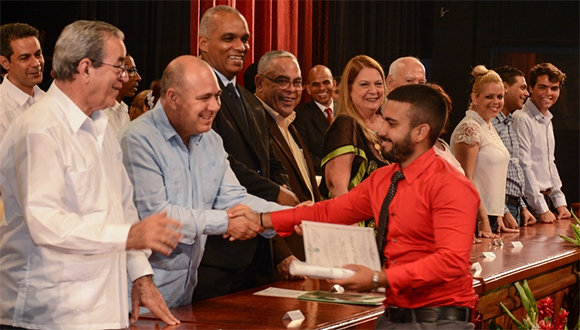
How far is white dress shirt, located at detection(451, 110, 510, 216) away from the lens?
16.0 ft

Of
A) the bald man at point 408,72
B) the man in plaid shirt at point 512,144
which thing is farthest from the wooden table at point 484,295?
the bald man at point 408,72

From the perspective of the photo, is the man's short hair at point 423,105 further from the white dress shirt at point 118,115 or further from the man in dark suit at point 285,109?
the white dress shirt at point 118,115

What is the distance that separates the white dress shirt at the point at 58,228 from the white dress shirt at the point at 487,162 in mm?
2942

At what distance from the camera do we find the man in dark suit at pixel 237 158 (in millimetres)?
3162

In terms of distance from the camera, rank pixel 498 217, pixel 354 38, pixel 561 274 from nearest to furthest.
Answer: pixel 561 274
pixel 498 217
pixel 354 38

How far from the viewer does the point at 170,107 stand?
9.60 ft

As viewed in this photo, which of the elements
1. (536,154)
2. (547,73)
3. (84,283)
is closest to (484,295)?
(84,283)

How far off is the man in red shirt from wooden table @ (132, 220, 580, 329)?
11.1 inches

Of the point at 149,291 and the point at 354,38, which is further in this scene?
the point at 354,38

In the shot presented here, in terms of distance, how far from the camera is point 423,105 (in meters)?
2.48

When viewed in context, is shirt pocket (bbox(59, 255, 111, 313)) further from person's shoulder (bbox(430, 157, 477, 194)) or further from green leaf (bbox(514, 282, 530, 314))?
green leaf (bbox(514, 282, 530, 314))

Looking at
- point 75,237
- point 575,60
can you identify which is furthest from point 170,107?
point 575,60

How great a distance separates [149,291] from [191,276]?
34 centimetres

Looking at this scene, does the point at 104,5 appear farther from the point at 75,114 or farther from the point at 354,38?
the point at 75,114
